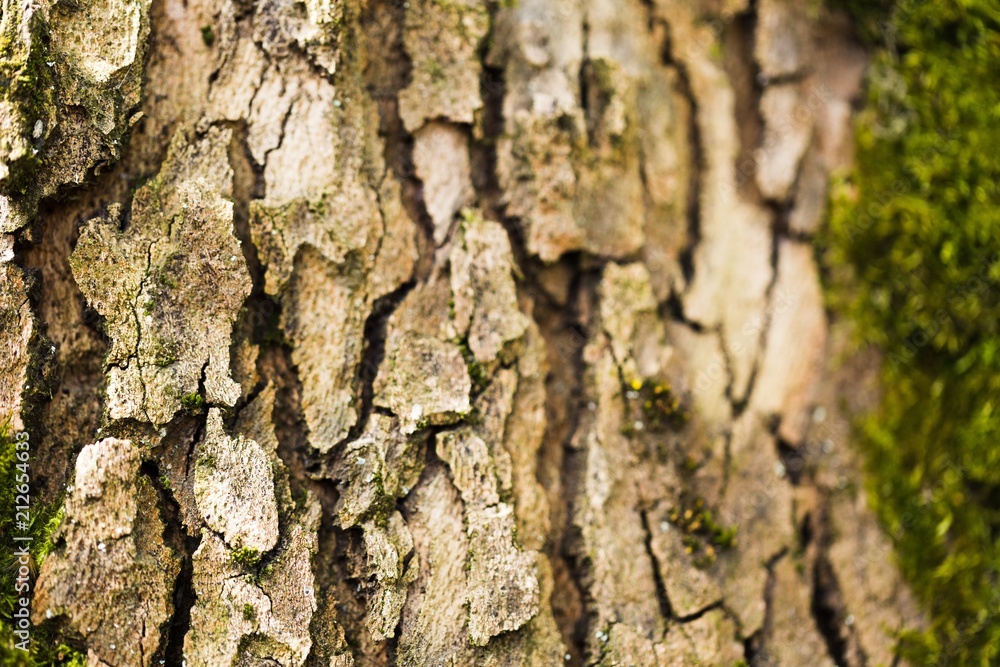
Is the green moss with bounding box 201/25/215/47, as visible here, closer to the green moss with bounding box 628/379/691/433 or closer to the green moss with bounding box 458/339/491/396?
the green moss with bounding box 458/339/491/396

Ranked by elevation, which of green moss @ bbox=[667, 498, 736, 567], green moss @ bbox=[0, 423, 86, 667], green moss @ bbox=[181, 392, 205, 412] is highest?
green moss @ bbox=[181, 392, 205, 412]

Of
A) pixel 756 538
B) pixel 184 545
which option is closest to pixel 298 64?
pixel 184 545

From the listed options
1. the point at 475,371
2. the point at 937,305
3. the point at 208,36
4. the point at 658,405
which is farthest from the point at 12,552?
the point at 937,305

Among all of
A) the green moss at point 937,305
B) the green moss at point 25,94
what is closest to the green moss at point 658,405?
the green moss at point 937,305

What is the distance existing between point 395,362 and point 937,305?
1.48 metres

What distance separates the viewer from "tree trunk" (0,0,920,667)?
1.53 meters

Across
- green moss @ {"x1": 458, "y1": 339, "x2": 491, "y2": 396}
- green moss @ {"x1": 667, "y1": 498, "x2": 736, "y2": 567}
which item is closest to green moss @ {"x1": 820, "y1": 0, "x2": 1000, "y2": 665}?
green moss @ {"x1": 667, "y1": 498, "x2": 736, "y2": 567}

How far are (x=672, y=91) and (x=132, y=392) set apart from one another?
1.58 metres

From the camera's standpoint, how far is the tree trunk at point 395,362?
1525 millimetres

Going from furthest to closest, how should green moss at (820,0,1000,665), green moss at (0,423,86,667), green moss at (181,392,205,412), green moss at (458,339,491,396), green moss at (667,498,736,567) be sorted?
green moss at (820,0,1000,665), green moss at (667,498,736,567), green moss at (458,339,491,396), green moss at (181,392,205,412), green moss at (0,423,86,667)

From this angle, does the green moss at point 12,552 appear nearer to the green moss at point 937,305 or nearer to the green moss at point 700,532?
the green moss at point 700,532

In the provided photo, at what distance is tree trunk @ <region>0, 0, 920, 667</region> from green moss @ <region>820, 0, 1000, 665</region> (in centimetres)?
12

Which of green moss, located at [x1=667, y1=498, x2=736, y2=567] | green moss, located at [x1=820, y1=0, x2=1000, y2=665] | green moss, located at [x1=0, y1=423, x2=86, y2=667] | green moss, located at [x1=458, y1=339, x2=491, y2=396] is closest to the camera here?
green moss, located at [x1=0, y1=423, x2=86, y2=667]

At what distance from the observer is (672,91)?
6.94ft
